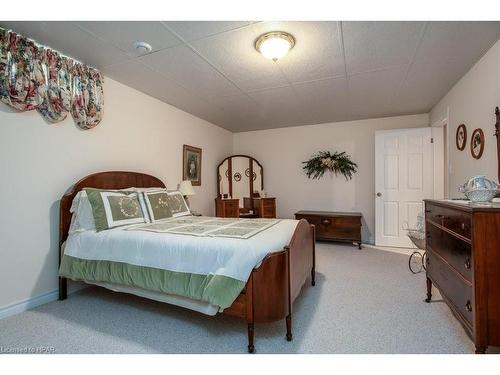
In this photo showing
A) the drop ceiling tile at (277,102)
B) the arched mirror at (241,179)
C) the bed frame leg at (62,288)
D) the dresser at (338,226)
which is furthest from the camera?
the arched mirror at (241,179)

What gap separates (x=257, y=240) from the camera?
179 cm

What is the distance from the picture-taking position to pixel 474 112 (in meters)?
2.55

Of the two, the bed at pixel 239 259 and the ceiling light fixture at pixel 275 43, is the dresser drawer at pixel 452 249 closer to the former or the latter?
the bed at pixel 239 259

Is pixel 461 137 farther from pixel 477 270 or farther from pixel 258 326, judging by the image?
pixel 258 326

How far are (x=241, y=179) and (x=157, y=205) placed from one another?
2.62m

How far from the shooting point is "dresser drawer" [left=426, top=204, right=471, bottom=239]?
1473 mm

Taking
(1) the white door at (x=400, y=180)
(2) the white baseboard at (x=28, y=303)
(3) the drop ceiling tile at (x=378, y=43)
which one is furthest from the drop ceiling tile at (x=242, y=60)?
(2) the white baseboard at (x=28, y=303)

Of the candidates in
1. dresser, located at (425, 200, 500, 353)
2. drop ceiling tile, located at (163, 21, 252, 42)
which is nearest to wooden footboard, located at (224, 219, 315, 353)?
dresser, located at (425, 200, 500, 353)

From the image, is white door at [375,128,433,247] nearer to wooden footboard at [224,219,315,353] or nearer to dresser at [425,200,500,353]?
dresser at [425,200,500,353]

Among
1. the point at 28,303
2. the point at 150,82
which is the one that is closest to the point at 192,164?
the point at 150,82

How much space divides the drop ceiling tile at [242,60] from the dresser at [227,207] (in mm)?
2282

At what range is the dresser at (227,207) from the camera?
4.80 metres

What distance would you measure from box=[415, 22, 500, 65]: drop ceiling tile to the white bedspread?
1999 mm
